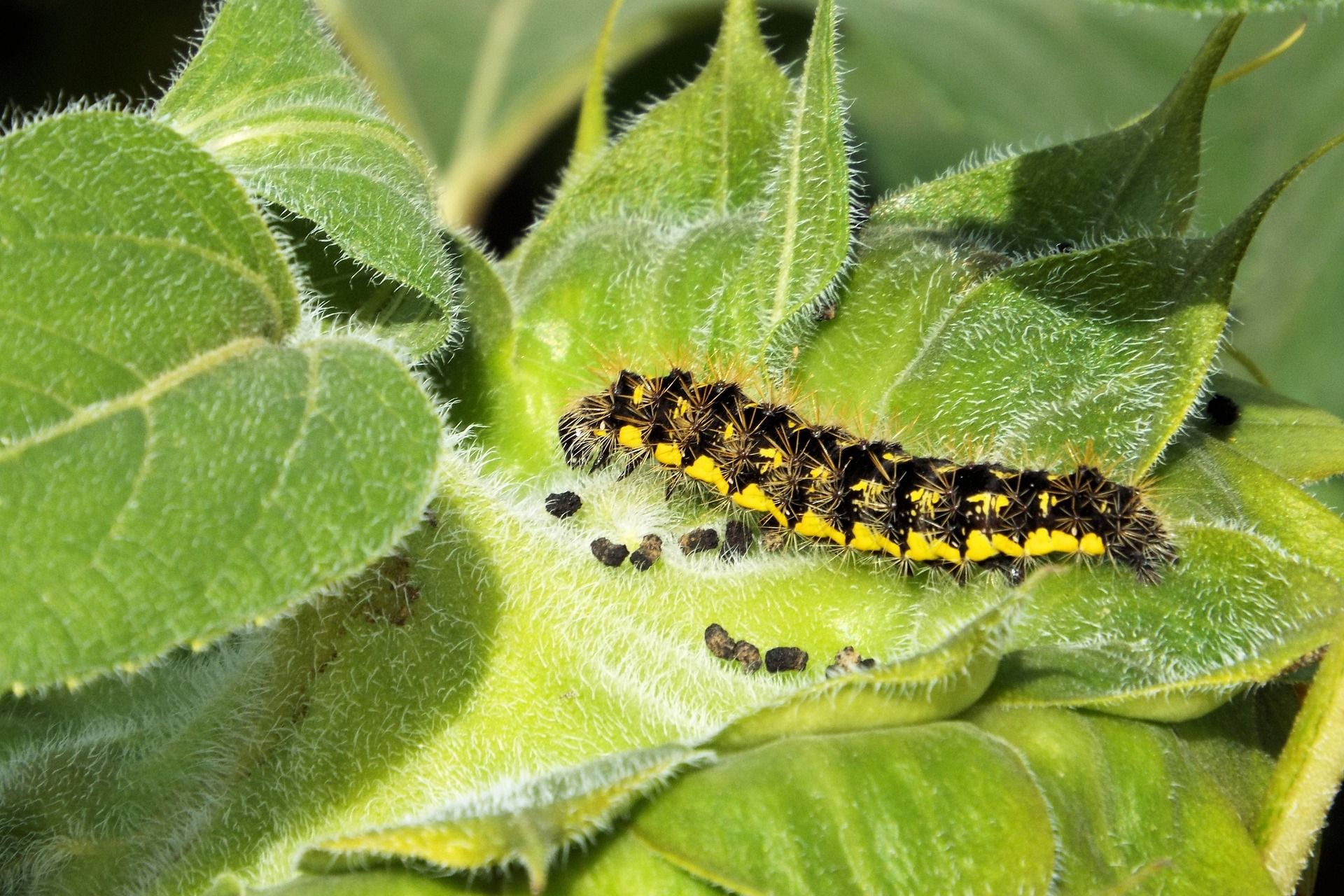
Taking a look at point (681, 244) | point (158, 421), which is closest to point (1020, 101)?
point (681, 244)

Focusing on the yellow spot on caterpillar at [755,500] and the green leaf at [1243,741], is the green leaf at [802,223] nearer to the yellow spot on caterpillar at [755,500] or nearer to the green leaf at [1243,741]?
the yellow spot on caterpillar at [755,500]

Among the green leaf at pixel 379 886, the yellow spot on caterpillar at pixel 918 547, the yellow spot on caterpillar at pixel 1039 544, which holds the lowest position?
the green leaf at pixel 379 886

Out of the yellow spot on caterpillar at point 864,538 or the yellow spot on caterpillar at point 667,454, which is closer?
the yellow spot on caterpillar at point 864,538

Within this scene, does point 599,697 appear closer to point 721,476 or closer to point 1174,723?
point 721,476

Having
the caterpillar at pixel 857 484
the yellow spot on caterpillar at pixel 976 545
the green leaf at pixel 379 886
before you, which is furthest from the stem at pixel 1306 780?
the green leaf at pixel 379 886

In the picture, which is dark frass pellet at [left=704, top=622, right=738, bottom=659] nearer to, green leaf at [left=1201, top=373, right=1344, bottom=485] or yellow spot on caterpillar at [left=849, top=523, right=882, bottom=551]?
yellow spot on caterpillar at [left=849, top=523, right=882, bottom=551]

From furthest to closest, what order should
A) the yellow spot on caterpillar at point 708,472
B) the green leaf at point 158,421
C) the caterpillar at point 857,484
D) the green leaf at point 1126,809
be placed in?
the yellow spot on caterpillar at point 708,472
the caterpillar at point 857,484
the green leaf at point 1126,809
the green leaf at point 158,421
